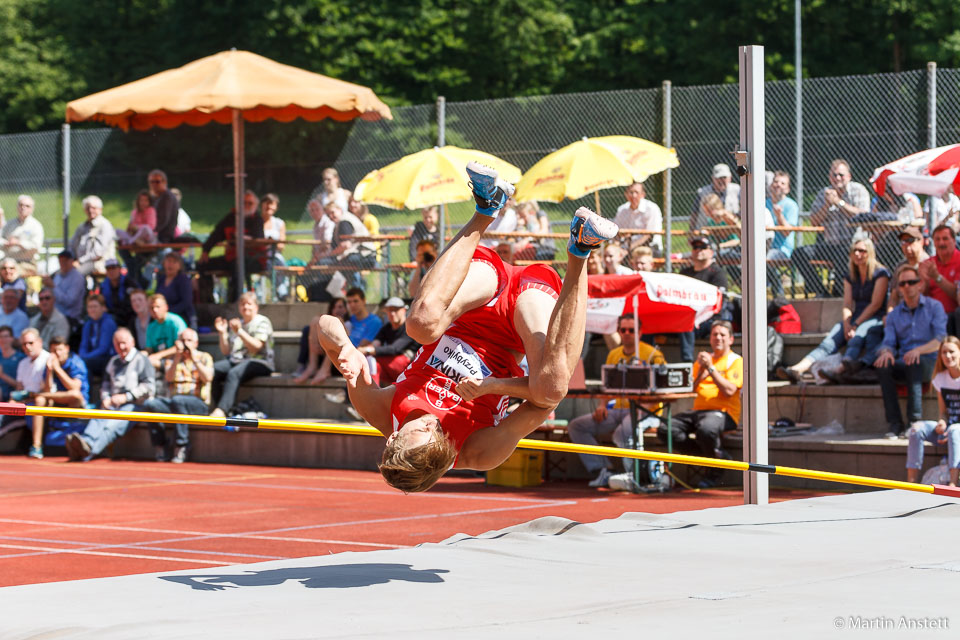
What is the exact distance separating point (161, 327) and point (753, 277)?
7968mm

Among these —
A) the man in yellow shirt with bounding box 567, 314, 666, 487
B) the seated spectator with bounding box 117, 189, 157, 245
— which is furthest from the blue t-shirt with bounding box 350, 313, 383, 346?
the seated spectator with bounding box 117, 189, 157, 245

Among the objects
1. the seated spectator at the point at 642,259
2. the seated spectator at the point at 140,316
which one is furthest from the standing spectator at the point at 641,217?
the seated spectator at the point at 140,316

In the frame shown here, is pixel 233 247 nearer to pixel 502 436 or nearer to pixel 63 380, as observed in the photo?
pixel 63 380

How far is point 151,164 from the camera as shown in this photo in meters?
16.8

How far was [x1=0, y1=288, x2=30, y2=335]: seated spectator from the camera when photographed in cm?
1566

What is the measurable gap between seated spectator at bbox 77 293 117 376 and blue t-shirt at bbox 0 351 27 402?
2.13ft

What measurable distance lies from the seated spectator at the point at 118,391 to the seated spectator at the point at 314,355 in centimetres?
150

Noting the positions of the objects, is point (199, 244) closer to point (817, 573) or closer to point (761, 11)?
point (817, 573)

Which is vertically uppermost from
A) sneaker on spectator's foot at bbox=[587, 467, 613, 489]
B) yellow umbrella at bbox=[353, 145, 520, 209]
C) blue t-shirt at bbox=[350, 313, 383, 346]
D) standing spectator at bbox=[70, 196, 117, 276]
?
yellow umbrella at bbox=[353, 145, 520, 209]

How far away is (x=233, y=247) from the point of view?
15508 millimetres

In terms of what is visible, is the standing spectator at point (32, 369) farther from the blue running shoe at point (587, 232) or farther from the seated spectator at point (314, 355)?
the blue running shoe at point (587, 232)

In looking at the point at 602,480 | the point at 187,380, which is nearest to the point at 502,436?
the point at 602,480

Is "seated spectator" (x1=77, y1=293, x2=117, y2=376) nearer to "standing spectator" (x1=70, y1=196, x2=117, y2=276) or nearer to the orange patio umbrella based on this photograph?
"standing spectator" (x1=70, y1=196, x2=117, y2=276)

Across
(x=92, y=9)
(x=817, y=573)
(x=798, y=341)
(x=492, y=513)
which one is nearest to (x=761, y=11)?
(x=92, y=9)
